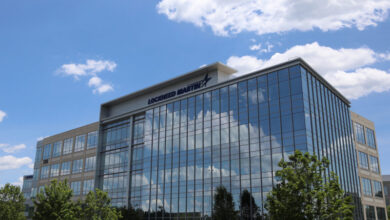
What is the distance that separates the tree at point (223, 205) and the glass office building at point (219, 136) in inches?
29.0

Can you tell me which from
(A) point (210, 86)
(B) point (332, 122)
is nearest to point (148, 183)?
(A) point (210, 86)

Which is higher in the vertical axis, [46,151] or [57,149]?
[46,151]

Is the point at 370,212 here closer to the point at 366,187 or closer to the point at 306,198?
the point at 366,187

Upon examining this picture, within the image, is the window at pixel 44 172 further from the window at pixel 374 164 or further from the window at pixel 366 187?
the window at pixel 374 164

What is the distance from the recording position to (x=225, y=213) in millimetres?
46844

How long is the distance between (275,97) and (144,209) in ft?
87.2

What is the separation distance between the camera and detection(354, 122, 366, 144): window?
59875 mm

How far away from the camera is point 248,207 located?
4481 centimetres

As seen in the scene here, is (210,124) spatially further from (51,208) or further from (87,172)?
(87,172)

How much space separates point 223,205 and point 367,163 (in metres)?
27.8

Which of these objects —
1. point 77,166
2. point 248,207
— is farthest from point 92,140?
point 248,207

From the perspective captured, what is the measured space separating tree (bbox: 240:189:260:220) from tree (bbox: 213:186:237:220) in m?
1.40

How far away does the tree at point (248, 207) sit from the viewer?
44.0 meters

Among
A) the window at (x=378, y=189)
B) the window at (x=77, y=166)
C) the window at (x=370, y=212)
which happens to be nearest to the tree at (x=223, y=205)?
the window at (x=370, y=212)
